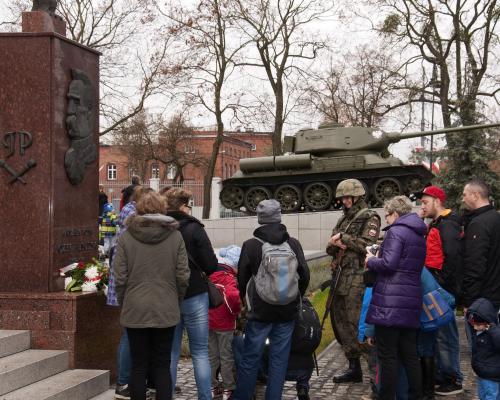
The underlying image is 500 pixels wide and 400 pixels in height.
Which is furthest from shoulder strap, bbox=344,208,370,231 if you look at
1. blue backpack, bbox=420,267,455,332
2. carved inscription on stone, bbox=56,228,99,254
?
carved inscription on stone, bbox=56,228,99,254

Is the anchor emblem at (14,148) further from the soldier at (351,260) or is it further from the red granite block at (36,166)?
the soldier at (351,260)

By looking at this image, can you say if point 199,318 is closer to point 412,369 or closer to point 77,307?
point 77,307

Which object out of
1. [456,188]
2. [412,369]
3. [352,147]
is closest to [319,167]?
[352,147]

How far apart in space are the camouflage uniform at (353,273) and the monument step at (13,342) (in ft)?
9.36

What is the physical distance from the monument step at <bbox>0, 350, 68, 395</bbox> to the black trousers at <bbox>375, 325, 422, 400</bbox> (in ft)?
8.72

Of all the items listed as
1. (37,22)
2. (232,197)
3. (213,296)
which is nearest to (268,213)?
(213,296)

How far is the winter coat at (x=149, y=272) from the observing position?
4.59 meters

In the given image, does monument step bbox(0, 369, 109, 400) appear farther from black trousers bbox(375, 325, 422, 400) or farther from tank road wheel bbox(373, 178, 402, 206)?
tank road wheel bbox(373, 178, 402, 206)

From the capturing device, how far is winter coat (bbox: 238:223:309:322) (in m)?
5.14

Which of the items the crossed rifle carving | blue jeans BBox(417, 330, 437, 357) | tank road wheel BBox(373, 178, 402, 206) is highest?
tank road wheel BBox(373, 178, 402, 206)

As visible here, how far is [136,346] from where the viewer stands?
15.4ft

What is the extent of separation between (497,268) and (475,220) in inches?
16.0

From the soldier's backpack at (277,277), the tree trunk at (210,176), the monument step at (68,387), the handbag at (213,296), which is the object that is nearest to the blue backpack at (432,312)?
the soldier's backpack at (277,277)

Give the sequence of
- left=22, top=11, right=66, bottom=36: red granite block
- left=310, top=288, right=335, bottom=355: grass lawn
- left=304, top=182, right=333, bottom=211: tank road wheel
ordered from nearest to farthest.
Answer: left=22, top=11, right=66, bottom=36: red granite block → left=310, top=288, right=335, bottom=355: grass lawn → left=304, top=182, right=333, bottom=211: tank road wheel
